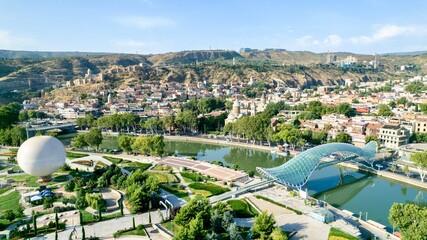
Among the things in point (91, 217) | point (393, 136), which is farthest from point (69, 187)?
point (393, 136)

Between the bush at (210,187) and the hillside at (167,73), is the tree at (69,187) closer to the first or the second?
the bush at (210,187)

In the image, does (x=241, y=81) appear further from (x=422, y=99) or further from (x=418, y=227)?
(x=418, y=227)

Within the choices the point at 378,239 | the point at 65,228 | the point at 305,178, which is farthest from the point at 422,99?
the point at 65,228

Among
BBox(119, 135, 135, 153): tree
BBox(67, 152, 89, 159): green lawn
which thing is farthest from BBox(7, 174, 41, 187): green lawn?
BBox(119, 135, 135, 153): tree

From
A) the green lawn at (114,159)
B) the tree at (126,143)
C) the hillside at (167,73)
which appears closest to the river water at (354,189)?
the tree at (126,143)

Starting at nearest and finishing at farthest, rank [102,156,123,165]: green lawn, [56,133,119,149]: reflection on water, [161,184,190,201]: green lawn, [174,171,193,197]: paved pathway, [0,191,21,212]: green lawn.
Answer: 1. [0,191,21,212]: green lawn
2. [161,184,190,201]: green lawn
3. [174,171,193,197]: paved pathway
4. [102,156,123,165]: green lawn
5. [56,133,119,149]: reflection on water

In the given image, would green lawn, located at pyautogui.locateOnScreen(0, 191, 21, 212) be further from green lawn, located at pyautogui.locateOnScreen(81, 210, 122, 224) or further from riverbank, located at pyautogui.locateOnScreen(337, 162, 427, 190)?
riverbank, located at pyautogui.locateOnScreen(337, 162, 427, 190)
